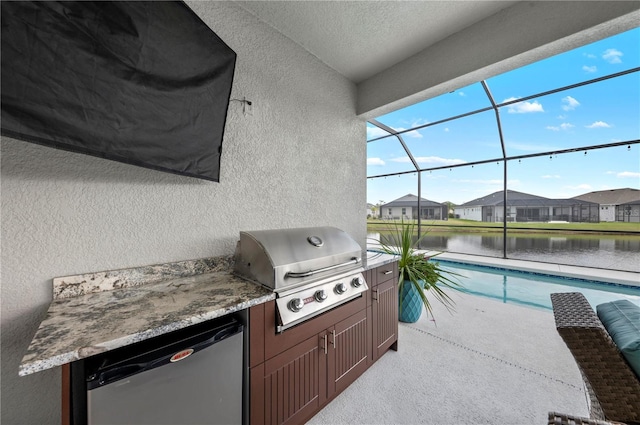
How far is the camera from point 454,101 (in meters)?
4.21

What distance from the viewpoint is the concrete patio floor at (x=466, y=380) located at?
5.27 ft

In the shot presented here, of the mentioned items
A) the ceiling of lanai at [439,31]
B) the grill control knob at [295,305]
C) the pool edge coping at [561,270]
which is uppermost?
the ceiling of lanai at [439,31]

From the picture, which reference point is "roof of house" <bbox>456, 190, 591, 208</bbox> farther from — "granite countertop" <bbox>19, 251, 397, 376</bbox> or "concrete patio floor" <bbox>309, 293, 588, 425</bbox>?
"granite countertop" <bbox>19, 251, 397, 376</bbox>

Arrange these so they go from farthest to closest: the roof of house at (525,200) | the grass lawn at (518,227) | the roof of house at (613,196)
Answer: the roof of house at (525,200) → the roof of house at (613,196) → the grass lawn at (518,227)

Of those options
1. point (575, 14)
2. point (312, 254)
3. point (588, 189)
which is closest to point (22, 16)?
point (312, 254)

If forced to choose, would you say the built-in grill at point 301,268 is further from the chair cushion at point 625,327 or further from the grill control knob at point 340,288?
the chair cushion at point 625,327

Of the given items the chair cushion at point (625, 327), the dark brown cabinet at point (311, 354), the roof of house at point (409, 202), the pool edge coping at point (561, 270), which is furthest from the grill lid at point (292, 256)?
the roof of house at point (409, 202)

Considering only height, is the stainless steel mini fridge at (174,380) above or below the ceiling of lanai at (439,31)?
below

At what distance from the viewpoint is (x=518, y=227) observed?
5352 millimetres

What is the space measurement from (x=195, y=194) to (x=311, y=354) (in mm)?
1363

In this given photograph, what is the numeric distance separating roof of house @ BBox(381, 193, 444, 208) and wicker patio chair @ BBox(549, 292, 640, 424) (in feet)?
18.0

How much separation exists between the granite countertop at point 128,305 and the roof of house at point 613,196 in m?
6.83

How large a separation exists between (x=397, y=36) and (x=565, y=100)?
428cm

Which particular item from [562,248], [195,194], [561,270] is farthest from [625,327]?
[562,248]
